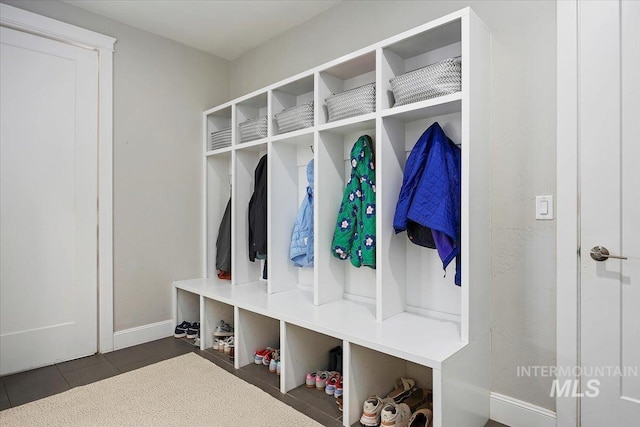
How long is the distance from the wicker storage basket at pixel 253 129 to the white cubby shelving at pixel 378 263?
2.5 inches

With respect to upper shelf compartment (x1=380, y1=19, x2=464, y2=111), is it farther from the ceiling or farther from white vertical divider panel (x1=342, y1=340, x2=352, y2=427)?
white vertical divider panel (x1=342, y1=340, x2=352, y2=427)

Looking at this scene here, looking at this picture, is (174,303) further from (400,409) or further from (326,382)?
(400,409)

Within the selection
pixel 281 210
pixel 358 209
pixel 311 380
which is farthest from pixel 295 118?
pixel 311 380

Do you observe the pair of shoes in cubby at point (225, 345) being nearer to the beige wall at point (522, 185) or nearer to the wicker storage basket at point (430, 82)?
the beige wall at point (522, 185)

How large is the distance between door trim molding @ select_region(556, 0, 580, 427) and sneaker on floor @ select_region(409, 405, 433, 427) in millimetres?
578

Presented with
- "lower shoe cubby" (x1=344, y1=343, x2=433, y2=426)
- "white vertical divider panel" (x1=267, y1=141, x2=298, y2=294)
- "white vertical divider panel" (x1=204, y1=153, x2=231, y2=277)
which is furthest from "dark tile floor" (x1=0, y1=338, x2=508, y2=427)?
"white vertical divider panel" (x1=204, y1=153, x2=231, y2=277)

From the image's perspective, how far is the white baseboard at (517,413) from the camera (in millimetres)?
1744

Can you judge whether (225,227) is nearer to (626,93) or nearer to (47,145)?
(47,145)

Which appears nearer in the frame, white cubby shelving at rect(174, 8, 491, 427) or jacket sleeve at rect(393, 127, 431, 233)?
white cubby shelving at rect(174, 8, 491, 427)

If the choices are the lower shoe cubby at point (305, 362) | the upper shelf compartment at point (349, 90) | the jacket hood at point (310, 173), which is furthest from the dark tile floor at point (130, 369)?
the upper shelf compartment at point (349, 90)

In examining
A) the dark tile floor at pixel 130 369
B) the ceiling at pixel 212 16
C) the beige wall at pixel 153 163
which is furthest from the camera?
the beige wall at pixel 153 163

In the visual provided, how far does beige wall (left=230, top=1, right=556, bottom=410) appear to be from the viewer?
5.74 ft

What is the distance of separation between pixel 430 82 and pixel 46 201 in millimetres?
2560

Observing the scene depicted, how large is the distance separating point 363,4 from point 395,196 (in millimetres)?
1352
